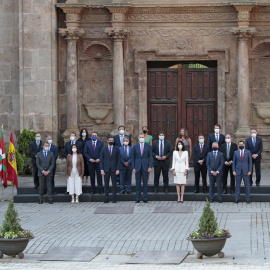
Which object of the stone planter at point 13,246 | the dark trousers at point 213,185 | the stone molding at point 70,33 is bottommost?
the stone planter at point 13,246

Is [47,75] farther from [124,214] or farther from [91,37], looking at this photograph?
[124,214]

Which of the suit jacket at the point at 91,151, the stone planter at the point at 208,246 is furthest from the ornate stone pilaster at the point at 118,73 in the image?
the stone planter at the point at 208,246

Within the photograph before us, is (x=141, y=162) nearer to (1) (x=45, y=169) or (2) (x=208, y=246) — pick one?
(1) (x=45, y=169)

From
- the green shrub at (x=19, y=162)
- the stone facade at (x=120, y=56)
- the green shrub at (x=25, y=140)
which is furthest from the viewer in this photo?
the stone facade at (x=120, y=56)

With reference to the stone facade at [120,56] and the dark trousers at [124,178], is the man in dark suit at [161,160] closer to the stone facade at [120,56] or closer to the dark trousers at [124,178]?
the dark trousers at [124,178]

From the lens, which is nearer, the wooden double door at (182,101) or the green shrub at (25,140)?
the green shrub at (25,140)

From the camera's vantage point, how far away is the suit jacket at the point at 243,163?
25500 millimetres

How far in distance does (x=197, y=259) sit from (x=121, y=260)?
144cm

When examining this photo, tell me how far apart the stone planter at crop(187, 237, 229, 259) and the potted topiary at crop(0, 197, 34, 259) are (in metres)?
3.15

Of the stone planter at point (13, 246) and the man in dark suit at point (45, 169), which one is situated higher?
the man in dark suit at point (45, 169)

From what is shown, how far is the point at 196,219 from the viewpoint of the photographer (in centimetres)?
2252

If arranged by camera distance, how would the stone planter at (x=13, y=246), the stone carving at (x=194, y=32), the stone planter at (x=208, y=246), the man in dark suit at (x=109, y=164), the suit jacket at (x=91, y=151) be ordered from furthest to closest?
the stone carving at (x=194, y=32) < the suit jacket at (x=91, y=151) < the man in dark suit at (x=109, y=164) < the stone planter at (x=13, y=246) < the stone planter at (x=208, y=246)

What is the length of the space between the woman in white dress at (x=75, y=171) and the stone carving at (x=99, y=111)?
7.38 meters

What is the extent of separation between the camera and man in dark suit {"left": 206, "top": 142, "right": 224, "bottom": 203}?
25594mm
